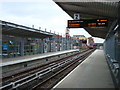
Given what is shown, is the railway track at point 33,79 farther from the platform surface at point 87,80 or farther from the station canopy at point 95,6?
the station canopy at point 95,6

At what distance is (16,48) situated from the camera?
58.0 feet

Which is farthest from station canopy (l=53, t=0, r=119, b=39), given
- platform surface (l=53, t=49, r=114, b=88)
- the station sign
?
platform surface (l=53, t=49, r=114, b=88)

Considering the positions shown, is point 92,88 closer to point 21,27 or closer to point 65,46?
point 21,27

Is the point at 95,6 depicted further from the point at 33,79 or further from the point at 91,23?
the point at 33,79

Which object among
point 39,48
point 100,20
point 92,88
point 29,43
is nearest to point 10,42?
point 29,43

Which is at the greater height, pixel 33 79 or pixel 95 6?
pixel 95 6

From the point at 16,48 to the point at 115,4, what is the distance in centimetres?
1429

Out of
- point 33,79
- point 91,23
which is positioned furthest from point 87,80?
point 91,23

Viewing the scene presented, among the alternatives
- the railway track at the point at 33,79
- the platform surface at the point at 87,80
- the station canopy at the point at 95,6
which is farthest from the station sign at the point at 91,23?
the railway track at the point at 33,79

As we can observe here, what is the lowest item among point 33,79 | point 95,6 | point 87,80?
point 87,80

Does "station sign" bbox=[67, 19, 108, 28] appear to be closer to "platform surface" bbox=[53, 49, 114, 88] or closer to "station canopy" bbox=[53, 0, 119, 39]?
"station canopy" bbox=[53, 0, 119, 39]

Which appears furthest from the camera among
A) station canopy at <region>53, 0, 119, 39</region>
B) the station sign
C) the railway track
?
the station sign

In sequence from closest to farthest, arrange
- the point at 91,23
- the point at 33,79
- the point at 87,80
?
the point at 33,79
the point at 87,80
the point at 91,23

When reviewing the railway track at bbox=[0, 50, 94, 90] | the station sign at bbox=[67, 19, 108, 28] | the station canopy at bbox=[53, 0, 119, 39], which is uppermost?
the station canopy at bbox=[53, 0, 119, 39]
